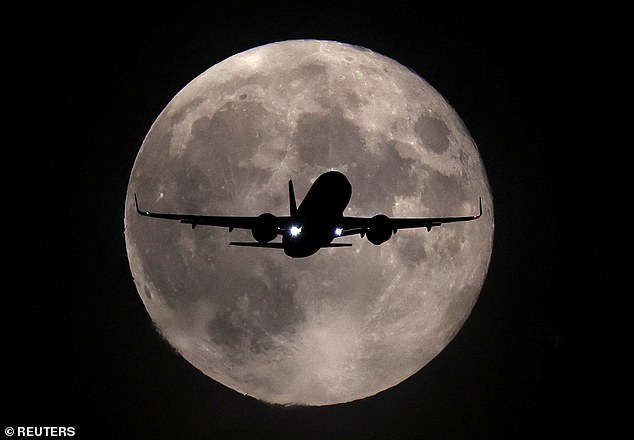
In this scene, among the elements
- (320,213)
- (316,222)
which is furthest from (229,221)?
(320,213)

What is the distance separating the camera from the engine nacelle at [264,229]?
22953 mm

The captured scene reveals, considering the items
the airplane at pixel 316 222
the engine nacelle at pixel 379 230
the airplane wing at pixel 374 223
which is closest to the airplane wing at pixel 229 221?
the airplane at pixel 316 222

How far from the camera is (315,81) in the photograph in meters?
26.1

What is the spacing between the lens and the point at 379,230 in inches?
928

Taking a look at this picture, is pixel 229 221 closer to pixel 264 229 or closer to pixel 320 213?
pixel 264 229

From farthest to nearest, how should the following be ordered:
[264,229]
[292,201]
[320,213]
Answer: [320,213]
[292,201]
[264,229]

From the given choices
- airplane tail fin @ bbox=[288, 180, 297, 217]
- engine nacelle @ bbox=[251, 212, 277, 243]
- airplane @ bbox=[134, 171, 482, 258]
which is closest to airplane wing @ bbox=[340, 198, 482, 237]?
airplane @ bbox=[134, 171, 482, 258]

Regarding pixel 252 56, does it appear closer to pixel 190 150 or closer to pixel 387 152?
pixel 190 150

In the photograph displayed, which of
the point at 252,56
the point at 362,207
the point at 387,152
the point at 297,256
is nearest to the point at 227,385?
the point at 297,256

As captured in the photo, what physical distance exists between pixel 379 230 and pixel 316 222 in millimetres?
2027

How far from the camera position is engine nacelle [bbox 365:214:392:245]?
2358 cm

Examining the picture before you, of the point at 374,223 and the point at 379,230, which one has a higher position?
the point at 374,223

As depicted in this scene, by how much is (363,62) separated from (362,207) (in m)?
6.06

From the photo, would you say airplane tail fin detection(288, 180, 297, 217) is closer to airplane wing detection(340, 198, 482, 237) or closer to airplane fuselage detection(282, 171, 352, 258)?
airplane fuselage detection(282, 171, 352, 258)
